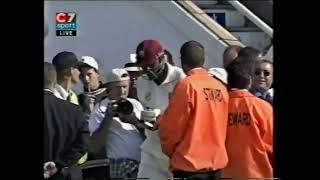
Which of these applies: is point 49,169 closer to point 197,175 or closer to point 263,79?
point 197,175

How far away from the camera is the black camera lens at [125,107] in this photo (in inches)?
316

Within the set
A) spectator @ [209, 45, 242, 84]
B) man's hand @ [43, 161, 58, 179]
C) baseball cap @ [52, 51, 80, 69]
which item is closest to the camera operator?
baseball cap @ [52, 51, 80, 69]

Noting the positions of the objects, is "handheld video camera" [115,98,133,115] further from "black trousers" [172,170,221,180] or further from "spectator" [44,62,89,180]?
"black trousers" [172,170,221,180]

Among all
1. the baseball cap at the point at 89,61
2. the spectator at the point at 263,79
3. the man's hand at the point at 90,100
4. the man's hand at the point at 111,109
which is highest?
the baseball cap at the point at 89,61

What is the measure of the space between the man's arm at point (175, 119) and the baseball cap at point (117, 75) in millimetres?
501

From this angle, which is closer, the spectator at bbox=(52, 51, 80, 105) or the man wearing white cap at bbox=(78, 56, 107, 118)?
the spectator at bbox=(52, 51, 80, 105)

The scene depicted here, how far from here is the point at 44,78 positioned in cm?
769

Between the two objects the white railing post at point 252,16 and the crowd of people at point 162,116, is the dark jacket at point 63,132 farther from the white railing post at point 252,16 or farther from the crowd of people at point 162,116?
the white railing post at point 252,16

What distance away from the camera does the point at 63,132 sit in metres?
7.74

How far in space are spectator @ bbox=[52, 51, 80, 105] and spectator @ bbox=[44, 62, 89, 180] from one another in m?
0.09

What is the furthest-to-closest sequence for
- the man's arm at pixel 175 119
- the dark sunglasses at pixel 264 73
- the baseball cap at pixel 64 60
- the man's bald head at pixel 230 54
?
the man's bald head at pixel 230 54 < the dark sunglasses at pixel 264 73 < the baseball cap at pixel 64 60 < the man's arm at pixel 175 119

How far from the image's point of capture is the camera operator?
802 centimetres

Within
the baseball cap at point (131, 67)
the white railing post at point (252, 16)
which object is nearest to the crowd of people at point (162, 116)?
the baseball cap at point (131, 67)
